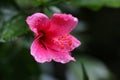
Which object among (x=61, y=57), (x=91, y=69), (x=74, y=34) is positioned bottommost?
(x=91, y=69)

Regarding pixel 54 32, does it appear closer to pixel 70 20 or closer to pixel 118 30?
pixel 70 20

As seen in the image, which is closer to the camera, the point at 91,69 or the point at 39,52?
the point at 39,52

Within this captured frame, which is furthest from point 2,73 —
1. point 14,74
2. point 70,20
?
point 70,20

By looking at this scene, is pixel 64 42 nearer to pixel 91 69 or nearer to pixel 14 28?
pixel 14 28

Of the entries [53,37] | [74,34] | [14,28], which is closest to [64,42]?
[53,37]

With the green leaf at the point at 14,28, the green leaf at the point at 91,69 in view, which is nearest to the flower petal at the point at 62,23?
the green leaf at the point at 14,28

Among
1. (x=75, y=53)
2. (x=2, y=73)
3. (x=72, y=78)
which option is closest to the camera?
(x=2, y=73)

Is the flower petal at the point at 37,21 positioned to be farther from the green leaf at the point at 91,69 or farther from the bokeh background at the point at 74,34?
the green leaf at the point at 91,69
